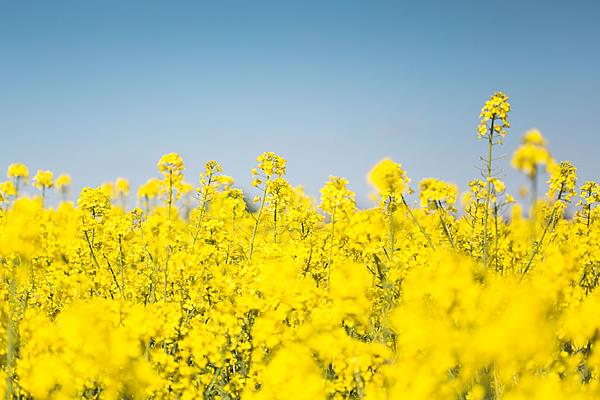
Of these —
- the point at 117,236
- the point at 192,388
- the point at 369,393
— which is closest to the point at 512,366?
the point at 369,393

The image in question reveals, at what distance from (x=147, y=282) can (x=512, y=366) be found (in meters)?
5.60

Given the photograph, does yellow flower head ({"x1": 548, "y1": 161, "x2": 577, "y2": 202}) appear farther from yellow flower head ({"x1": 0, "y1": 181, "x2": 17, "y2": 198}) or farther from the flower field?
yellow flower head ({"x1": 0, "y1": 181, "x2": 17, "y2": 198})

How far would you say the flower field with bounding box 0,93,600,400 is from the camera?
387 centimetres

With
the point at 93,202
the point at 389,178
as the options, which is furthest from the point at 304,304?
the point at 93,202

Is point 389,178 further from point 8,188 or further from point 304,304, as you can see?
point 8,188

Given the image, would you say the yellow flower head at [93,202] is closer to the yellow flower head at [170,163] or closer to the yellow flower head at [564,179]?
the yellow flower head at [170,163]

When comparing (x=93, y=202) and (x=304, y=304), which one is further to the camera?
(x=93, y=202)

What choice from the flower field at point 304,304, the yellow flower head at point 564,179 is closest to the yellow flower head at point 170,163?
the flower field at point 304,304

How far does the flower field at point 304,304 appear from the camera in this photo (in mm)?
3873

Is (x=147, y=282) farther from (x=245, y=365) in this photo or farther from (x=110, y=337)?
(x=110, y=337)

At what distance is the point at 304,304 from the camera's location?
5.94 metres

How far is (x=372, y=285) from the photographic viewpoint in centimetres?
806

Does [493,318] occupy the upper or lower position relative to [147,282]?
lower

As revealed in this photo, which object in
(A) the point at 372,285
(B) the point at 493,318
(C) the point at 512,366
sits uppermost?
(A) the point at 372,285
